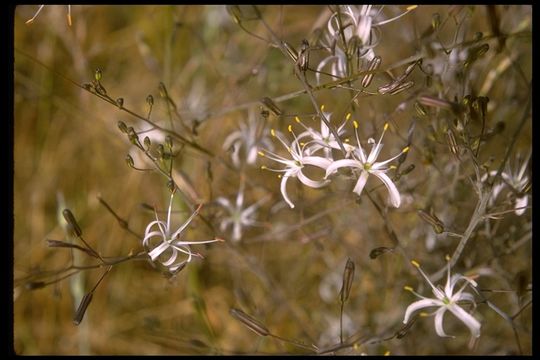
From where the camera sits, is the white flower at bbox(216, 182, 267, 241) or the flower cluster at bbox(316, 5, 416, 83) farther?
the white flower at bbox(216, 182, 267, 241)

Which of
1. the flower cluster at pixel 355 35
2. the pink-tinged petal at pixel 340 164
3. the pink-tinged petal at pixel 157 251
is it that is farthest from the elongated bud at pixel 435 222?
the pink-tinged petal at pixel 157 251

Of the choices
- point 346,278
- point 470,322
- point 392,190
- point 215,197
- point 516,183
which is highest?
point 215,197

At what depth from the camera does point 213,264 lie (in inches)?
96.0

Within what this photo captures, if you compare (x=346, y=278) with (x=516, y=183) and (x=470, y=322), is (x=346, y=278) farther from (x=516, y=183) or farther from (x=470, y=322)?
(x=516, y=183)

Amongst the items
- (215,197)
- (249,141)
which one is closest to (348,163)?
(249,141)

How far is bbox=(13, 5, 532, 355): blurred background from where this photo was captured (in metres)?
1.77

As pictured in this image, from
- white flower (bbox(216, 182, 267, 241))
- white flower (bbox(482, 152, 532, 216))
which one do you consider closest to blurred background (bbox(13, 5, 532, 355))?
white flower (bbox(216, 182, 267, 241))

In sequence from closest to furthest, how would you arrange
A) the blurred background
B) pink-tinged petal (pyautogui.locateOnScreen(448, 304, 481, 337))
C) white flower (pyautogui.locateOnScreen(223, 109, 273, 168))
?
1. pink-tinged petal (pyautogui.locateOnScreen(448, 304, 481, 337))
2. white flower (pyautogui.locateOnScreen(223, 109, 273, 168))
3. the blurred background

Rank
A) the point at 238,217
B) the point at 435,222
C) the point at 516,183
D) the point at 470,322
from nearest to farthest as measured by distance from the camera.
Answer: the point at 470,322 < the point at 435,222 < the point at 516,183 < the point at 238,217

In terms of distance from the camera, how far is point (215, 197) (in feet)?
6.39

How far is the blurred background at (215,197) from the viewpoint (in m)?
1.77

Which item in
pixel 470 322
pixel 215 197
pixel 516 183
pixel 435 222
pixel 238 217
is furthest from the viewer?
pixel 215 197

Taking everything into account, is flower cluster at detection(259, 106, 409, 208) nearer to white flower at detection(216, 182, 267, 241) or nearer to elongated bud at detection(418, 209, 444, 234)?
elongated bud at detection(418, 209, 444, 234)

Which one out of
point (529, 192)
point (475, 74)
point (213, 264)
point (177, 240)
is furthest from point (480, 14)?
point (177, 240)
